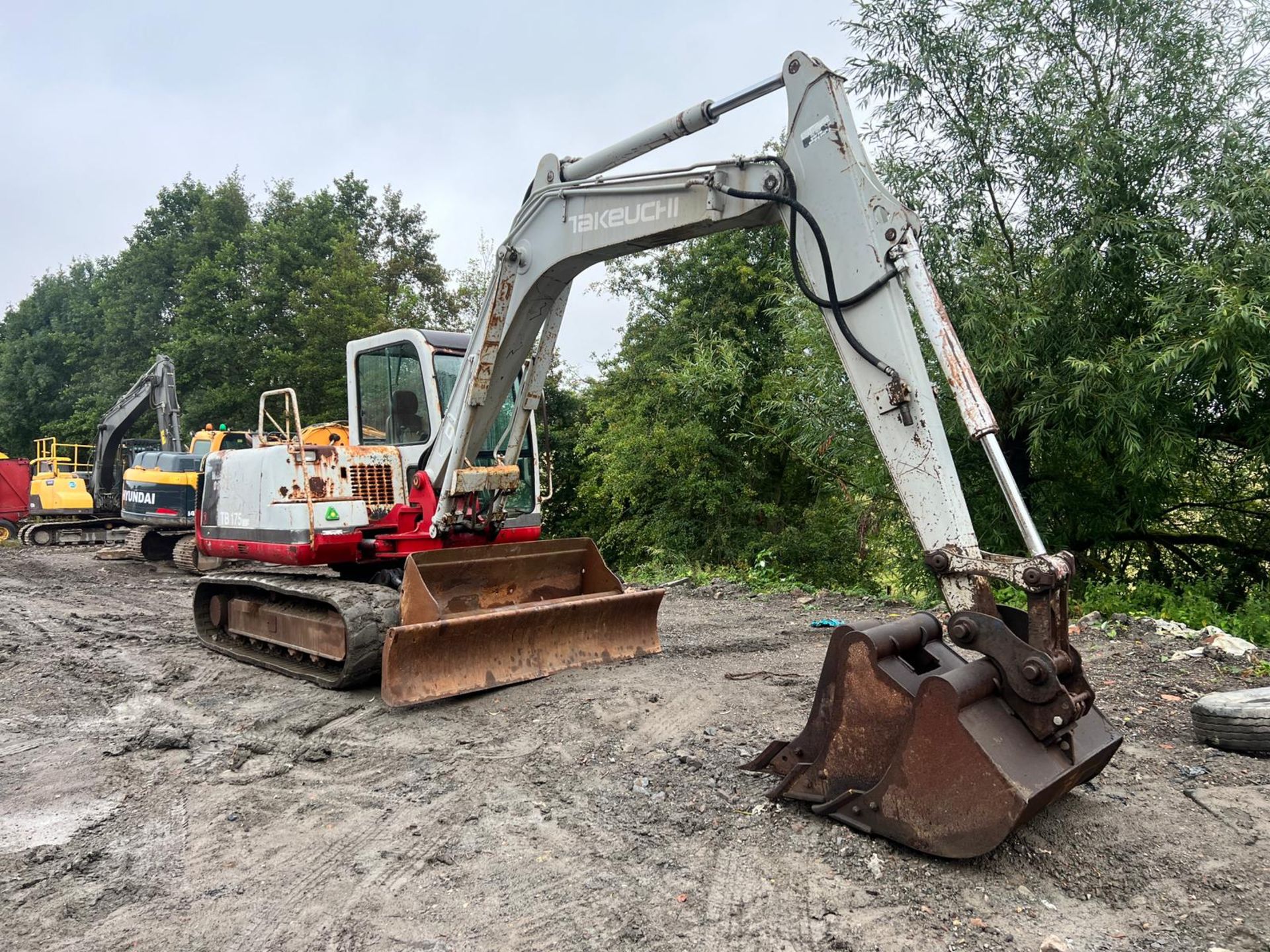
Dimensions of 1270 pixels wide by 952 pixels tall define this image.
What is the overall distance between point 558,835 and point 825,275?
2.63 meters

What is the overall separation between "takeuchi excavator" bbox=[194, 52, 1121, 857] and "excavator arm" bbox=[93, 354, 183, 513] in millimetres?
11021

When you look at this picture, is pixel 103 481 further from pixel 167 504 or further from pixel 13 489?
pixel 167 504

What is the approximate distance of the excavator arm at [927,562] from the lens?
2.84 m

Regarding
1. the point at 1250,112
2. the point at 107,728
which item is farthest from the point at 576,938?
the point at 1250,112

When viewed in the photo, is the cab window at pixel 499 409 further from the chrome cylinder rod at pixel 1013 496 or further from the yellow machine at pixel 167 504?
the yellow machine at pixel 167 504

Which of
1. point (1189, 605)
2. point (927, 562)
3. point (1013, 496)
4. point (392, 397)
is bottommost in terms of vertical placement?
point (1189, 605)

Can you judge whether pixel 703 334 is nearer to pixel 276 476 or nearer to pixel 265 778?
pixel 276 476

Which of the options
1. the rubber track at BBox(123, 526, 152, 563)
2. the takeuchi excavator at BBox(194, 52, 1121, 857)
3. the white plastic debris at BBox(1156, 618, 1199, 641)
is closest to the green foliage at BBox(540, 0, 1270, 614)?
the white plastic debris at BBox(1156, 618, 1199, 641)

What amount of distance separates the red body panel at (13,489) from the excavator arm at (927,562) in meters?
19.7

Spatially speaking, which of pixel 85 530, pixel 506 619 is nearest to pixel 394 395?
pixel 506 619

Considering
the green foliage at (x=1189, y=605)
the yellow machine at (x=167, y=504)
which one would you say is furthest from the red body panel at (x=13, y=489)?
the green foliage at (x=1189, y=605)

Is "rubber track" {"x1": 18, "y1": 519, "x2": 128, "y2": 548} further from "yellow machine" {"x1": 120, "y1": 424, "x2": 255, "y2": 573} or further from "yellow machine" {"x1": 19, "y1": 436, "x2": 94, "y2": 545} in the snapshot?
→ "yellow machine" {"x1": 120, "y1": 424, "x2": 255, "y2": 573}

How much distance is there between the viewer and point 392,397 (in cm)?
647

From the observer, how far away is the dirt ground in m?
2.60
